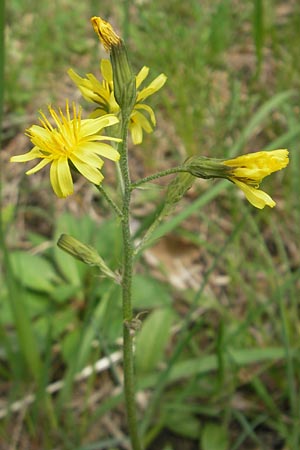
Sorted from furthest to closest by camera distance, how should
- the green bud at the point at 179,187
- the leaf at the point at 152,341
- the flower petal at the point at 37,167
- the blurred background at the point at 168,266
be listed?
the leaf at the point at 152,341, the blurred background at the point at 168,266, the green bud at the point at 179,187, the flower petal at the point at 37,167

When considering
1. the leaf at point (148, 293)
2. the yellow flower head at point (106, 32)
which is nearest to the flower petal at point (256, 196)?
the yellow flower head at point (106, 32)

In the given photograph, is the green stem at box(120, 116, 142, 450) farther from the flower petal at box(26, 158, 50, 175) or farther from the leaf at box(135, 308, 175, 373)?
the leaf at box(135, 308, 175, 373)

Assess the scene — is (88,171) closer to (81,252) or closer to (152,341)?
(81,252)

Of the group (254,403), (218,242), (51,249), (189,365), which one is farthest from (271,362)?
(51,249)

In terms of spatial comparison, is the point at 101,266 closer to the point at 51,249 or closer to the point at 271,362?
the point at 271,362

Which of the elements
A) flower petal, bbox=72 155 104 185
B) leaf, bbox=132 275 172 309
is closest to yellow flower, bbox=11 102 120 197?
flower petal, bbox=72 155 104 185

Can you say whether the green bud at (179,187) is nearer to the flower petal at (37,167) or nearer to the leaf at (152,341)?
the flower petal at (37,167)

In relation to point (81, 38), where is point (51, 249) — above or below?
below
